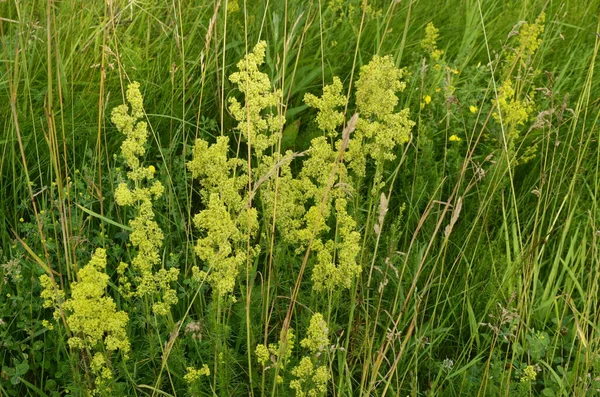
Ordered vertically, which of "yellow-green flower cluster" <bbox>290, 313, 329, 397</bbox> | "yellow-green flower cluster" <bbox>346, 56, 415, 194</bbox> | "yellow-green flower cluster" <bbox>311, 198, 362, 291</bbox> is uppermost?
"yellow-green flower cluster" <bbox>346, 56, 415, 194</bbox>

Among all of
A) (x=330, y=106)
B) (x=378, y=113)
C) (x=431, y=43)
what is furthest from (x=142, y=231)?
(x=431, y=43)

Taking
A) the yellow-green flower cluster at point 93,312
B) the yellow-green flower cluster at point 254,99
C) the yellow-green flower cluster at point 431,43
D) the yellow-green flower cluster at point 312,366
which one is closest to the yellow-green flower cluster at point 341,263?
the yellow-green flower cluster at point 312,366

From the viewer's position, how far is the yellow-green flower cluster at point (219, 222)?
66.1 inches

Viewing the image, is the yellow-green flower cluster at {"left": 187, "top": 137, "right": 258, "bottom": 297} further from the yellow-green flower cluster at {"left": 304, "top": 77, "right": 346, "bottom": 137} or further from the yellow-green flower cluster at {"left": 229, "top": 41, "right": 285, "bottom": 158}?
the yellow-green flower cluster at {"left": 304, "top": 77, "right": 346, "bottom": 137}

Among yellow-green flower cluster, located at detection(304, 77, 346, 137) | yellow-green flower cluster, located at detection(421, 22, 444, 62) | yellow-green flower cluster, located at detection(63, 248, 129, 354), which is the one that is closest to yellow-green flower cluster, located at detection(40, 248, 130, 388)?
yellow-green flower cluster, located at detection(63, 248, 129, 354)

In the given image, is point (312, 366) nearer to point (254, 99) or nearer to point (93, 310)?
point (93, 310)

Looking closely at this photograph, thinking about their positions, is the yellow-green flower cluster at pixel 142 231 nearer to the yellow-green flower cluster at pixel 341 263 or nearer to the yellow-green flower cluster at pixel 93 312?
the yellow-green flower cluster at pixel 93 312

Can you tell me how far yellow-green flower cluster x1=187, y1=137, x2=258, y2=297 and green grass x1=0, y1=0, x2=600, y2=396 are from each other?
5 centimetres

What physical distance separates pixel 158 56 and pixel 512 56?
139 centimetres

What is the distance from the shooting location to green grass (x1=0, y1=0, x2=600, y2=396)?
1877 mm

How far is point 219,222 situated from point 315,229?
0.25 m

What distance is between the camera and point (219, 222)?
1689 millimetres

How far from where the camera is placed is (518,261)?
7.22 ft

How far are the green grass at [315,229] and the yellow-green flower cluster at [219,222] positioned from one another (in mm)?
51
